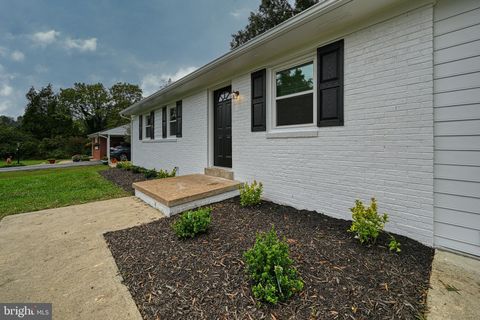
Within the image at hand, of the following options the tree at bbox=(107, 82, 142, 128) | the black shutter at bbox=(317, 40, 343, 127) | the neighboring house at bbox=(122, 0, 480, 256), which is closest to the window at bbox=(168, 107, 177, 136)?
the neighboring house at bbox=(122, 0, 480, 256)

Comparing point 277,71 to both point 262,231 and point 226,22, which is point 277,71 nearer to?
point 262,231

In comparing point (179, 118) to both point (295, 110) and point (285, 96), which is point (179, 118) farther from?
point (295, 110)

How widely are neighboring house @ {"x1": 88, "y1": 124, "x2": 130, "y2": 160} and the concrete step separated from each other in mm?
16375

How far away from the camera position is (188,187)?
15.3 feet

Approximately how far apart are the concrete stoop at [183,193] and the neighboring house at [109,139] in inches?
652

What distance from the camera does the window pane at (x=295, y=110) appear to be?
3.89 metres

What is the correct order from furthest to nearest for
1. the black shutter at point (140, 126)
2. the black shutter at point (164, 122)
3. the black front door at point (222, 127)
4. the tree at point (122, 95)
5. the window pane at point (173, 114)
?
the tree at point (122, 95), the black shutter at point (140, 126), the black shutter at point (164, 122), the window pane at point (173, 114), the black front door at point (222, 127)

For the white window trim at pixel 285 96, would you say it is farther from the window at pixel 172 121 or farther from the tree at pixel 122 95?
the tree at pixel 122 95

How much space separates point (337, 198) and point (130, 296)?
301cm

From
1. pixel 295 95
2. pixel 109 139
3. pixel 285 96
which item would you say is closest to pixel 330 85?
pixel 295 95

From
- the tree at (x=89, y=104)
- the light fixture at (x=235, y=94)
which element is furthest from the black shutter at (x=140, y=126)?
the tree at (x=89, y=104)

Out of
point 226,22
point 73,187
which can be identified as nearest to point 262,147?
point 73,187

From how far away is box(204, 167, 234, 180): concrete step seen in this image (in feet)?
17.6

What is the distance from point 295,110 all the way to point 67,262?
412 cm
